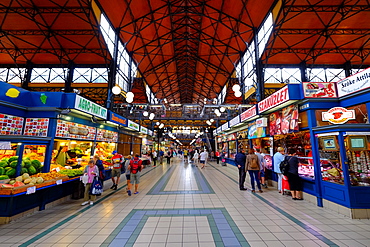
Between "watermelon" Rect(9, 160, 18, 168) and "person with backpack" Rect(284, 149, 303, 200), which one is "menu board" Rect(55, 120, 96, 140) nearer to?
"watermelon" Rect(9, 160, 18, 168)

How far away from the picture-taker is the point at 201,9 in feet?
44.7

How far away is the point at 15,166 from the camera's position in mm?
4750

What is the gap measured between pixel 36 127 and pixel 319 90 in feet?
33.9

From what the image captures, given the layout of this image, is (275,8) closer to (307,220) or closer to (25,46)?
(307,220)

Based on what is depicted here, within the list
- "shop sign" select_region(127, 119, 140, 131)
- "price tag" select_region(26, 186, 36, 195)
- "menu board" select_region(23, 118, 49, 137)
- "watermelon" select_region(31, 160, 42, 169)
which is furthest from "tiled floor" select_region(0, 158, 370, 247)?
"shop sign" select_region(127, 119, 140, 131)

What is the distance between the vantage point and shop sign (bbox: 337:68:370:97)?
15.0 ft

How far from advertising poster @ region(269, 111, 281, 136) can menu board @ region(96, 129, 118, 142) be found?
905cm

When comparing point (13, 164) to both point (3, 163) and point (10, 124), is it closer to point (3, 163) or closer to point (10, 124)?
point (3, 163)

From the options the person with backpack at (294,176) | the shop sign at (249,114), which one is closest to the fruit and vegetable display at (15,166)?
the person with backpack at (294,176)

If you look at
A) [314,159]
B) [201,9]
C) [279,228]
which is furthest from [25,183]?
[201,9]

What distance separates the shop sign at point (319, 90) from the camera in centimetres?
557

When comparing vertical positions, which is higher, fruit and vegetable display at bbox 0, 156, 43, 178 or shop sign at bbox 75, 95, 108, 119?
shop sign at bbox 75, 95, 108, 119

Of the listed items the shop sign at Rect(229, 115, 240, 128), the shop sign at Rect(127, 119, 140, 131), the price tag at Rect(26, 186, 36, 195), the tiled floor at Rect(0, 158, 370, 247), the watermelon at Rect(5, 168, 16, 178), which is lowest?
the tiled floor at Rect(0, 158, 370, 247)

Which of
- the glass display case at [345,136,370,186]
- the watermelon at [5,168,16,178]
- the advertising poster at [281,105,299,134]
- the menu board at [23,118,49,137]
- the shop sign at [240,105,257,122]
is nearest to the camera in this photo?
the glass display case at [345,136,370,186]
